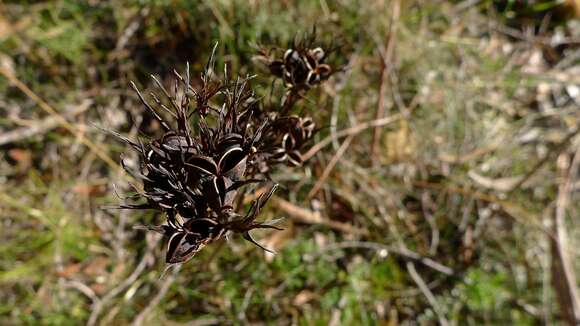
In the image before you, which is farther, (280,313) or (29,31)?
(29,31)

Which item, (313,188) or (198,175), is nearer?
(198,175)

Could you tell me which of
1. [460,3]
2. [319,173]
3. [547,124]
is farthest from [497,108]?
[319,173]

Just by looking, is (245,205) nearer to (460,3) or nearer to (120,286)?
(120,286)

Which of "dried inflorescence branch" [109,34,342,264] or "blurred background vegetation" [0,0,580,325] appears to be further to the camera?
"blurred background vegetation" [0,0,580,325]

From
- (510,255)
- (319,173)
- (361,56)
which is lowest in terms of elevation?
(510,255)

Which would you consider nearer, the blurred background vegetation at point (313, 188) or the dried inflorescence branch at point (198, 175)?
the dried inflorescence branch at point (198, 175)

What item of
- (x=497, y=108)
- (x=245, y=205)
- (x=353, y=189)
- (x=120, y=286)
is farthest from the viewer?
(x=497, y=108)

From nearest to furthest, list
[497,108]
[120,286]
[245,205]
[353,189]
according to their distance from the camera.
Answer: [245,205]
[120,286]
[353,189]
[497,108]

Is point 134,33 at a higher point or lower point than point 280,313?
higher
